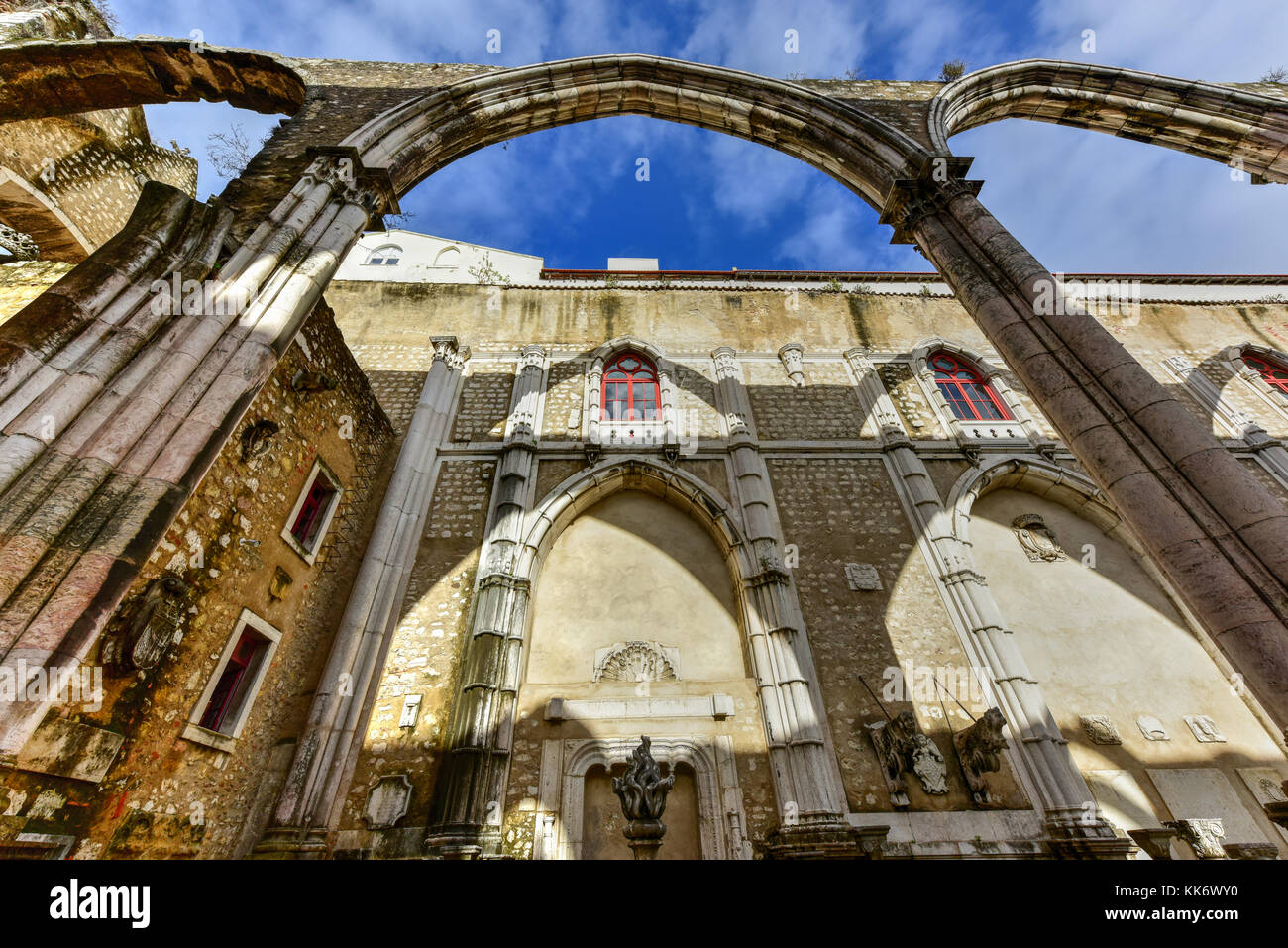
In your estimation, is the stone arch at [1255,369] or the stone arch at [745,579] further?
the stone arch at [1255,369]

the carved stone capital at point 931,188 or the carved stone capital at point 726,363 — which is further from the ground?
the carved stone capital at point 726,363

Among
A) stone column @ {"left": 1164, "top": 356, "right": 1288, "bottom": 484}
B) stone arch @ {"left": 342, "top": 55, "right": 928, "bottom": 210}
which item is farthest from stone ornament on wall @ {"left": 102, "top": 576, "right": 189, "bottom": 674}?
stone column @ {"left": 1164, "top": 356, "right": 1288, "bottom": 484}

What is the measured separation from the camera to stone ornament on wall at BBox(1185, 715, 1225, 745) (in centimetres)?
689

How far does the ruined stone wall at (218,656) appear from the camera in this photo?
144 inches

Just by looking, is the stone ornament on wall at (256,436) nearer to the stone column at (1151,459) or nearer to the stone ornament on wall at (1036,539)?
the stone column at (1151,459)

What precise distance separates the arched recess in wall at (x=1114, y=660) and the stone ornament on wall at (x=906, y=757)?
2227 mm

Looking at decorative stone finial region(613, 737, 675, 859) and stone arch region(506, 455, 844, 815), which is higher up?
stone arch region(506, 455, 844, 815)

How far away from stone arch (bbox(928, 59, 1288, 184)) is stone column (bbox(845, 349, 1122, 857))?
4.77 m

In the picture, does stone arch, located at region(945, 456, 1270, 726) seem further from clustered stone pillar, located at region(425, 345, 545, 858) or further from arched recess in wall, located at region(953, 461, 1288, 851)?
clustered stone pillar, located at region(425, 345, 545, 858)

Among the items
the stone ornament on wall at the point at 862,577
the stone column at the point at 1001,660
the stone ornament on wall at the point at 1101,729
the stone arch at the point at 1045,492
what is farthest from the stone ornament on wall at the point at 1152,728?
the stone ornament on wall at the point at 862,577

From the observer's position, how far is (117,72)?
582 centimetres

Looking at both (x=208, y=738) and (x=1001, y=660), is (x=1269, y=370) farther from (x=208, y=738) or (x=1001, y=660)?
(x=208, y=738)
